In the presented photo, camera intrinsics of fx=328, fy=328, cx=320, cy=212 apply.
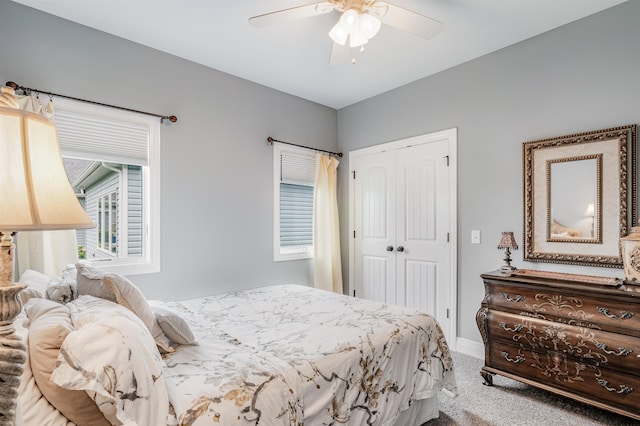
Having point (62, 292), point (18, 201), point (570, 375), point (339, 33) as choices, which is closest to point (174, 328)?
point (62, 292)

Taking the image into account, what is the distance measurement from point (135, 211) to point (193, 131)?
2.93 ft

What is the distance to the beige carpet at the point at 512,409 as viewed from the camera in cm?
207

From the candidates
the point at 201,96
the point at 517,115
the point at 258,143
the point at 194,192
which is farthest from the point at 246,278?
the point at 517,115

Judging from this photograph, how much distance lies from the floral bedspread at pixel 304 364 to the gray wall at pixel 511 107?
132 cm

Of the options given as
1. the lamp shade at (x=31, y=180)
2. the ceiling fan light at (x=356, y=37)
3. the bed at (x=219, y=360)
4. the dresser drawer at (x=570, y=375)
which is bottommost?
the dresser drawer at (x=570, y=375)

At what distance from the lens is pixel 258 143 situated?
3570 millimetres

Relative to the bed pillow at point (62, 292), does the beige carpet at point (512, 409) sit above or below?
below

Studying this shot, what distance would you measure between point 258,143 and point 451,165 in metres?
2.03

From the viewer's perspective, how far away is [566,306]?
2164 mm

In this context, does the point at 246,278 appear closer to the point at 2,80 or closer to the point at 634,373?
the point at 2,80

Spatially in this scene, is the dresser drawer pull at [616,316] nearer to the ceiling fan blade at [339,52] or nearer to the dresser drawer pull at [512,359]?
the dresser drawer pull at [512,359]

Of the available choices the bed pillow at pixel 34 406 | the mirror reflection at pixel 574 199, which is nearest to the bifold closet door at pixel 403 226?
the mirror reflection at pixel 574 199

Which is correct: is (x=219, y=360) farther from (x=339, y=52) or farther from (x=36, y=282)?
(x=339, y=52)

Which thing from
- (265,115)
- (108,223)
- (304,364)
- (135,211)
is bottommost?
(304,364)
